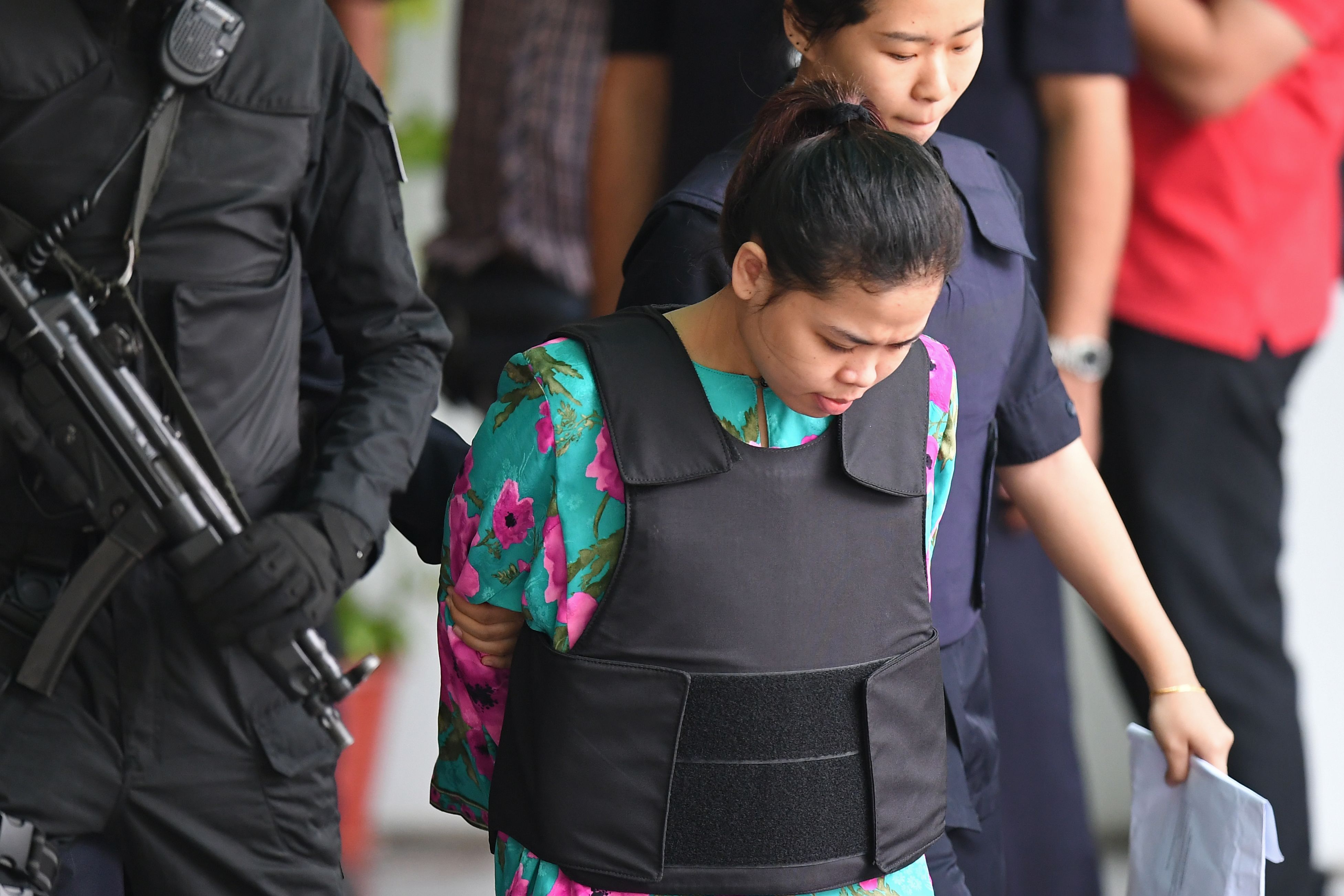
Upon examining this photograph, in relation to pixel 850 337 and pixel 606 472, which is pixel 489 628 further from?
pixel 850 337

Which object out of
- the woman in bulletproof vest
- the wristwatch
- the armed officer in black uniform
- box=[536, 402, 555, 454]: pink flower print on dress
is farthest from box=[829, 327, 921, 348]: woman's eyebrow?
the wristwatch

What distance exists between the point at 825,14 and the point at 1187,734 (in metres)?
0.76

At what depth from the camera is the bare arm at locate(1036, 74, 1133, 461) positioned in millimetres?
2068

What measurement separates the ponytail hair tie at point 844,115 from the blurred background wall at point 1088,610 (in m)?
1.87

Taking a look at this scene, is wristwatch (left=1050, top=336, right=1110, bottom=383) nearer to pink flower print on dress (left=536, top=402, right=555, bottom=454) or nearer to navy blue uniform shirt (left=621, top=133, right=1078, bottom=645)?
navy blue uniform shirt (left=621, top=133, right=1078, bottom=645)

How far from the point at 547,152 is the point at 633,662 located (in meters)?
1.60

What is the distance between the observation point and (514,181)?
2.70 metres

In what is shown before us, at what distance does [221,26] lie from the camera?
1364 millimetres

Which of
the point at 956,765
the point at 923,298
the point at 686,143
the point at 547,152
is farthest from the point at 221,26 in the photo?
the point at 547,152

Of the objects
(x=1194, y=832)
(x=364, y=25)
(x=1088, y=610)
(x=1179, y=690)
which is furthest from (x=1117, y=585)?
(x=364, y=25)

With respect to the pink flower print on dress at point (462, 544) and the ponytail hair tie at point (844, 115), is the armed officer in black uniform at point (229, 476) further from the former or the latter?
the ponytail hair tie at point (844, 115)

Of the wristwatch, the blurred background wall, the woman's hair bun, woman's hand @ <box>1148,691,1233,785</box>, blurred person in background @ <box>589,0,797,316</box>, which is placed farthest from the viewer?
the blurred background wall

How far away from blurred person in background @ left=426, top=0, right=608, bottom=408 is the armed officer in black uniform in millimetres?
1146

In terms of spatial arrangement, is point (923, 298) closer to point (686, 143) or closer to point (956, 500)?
point (956, 500)
